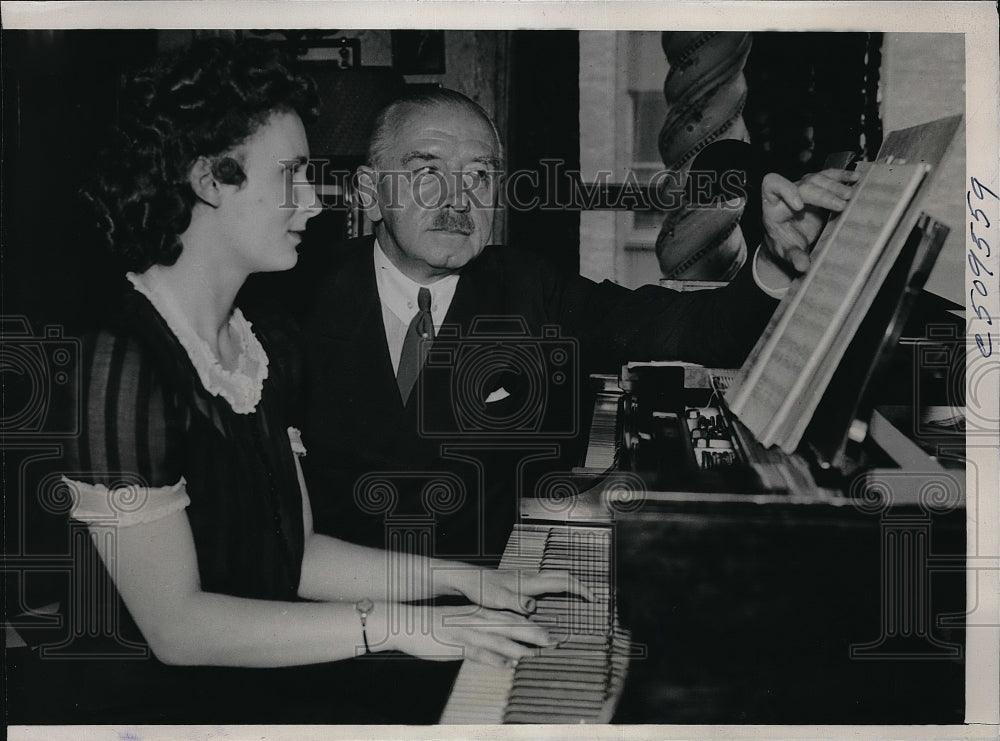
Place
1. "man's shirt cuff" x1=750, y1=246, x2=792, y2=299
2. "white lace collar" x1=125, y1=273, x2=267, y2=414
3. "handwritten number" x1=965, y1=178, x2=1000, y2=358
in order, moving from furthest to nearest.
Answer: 1. "handwritten number" x1=965, y1=178, x2=1000, y2=358
2. "man's shirt cuff" x1=750, y1=246, x2=792, y2=299
3. "white lace collar" x1=125, y1=273, x2=267, y2=414

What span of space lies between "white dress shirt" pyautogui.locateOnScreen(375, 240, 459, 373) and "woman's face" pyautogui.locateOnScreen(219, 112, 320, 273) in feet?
0.69

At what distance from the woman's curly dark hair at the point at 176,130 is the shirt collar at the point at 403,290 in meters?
0.39

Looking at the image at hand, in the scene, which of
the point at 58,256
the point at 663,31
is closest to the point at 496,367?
the point at 663,31

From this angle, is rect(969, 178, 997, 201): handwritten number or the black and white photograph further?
rect(969, 178, 997, 201): handwritten number

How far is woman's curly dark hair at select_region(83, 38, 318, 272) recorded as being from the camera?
2275mm

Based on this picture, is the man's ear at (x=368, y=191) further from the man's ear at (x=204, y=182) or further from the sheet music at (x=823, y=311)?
the sheet music at (x=823, y=311)

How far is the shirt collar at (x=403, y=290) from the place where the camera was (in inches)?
96.9

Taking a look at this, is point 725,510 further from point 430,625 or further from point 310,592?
point 310,592

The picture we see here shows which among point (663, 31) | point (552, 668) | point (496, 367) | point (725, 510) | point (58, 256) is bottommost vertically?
point (552, 668)

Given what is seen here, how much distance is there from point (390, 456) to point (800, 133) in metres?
1.29

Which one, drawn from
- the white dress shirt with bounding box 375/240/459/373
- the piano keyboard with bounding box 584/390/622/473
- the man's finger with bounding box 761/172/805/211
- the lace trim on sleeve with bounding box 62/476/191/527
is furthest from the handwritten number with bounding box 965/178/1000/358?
the lace trim on sleeve with bounding box 62/476/191/527

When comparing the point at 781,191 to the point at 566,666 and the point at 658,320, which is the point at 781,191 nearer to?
the point at 658,320

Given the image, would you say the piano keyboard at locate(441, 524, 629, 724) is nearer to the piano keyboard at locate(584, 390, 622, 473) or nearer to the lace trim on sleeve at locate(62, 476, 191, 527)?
the piano keyboard at locate(584, 390, 622, 473)

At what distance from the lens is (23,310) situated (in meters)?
2.50
